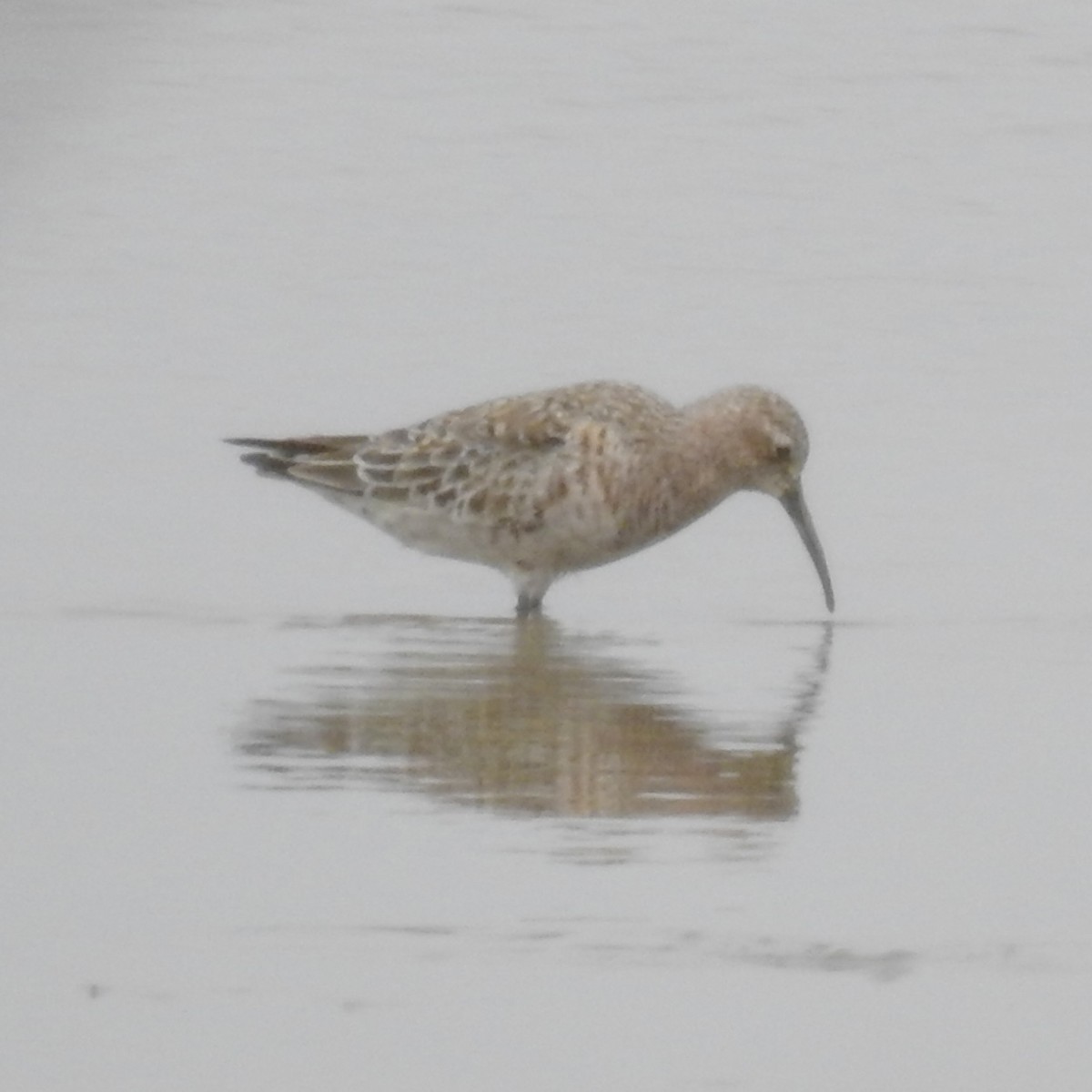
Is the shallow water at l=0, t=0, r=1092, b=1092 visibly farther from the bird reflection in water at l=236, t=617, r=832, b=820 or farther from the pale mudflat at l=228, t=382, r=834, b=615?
the pale mudflat at l=228, t=382, r=834, b=615

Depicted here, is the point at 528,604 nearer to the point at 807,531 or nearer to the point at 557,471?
the point at 557,471

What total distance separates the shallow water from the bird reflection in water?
0.02m

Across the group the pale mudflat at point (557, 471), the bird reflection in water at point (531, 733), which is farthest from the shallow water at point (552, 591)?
the pale mudflat at point (557, 471)

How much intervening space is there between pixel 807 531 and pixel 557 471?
2.26 ft

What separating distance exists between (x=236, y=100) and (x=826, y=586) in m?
6.50

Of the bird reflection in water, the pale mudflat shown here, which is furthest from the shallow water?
the pale mudflat

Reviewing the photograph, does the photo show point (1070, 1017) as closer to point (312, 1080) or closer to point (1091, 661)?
point (312, 1080)

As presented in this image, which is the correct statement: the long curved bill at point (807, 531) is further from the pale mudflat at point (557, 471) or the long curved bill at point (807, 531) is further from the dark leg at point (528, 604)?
the dark leg at point (528, 604)

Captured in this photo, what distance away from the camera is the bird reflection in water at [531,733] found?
6285mm

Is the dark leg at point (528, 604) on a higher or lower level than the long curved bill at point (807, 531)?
lower

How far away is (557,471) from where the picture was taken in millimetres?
8828

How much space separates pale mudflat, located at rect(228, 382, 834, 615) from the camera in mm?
8734

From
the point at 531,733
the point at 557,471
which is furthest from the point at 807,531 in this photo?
the point at 531,733

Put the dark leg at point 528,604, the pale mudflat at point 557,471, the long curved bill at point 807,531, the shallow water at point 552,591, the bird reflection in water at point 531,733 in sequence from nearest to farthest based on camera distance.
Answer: the shallow water at point 552,591
the bird reflection in water at point 531,733
the long curved bill at point 807,531
the dark leg at point 528,604
the pale mudflat at point 557,471
